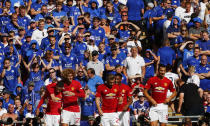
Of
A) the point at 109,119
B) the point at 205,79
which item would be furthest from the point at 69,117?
the point at 205,79

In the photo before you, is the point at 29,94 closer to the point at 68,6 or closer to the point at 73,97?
the point at 73,97

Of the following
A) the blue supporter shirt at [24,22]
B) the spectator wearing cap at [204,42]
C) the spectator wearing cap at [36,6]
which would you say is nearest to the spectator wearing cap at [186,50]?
the spectator wearing cap at [204,42]

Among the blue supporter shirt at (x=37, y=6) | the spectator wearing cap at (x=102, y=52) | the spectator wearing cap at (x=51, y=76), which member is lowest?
the spectator wearing cap at (x=51, y=76)

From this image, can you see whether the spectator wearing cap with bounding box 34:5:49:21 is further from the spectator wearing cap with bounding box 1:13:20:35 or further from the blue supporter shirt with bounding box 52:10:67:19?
the spectator wearing cap with bounding box 1:13:20:35

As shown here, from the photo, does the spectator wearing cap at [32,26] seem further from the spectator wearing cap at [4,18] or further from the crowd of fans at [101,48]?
the spectator wearing cap at [4,18]

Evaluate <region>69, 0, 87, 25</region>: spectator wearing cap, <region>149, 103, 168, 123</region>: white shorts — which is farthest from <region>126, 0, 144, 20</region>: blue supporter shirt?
<region>149, 103, 168, 123</region>: white shorts

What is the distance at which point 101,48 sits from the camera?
21.0 meters

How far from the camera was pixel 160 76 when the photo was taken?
16781 mm

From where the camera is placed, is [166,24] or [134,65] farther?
[166,24]

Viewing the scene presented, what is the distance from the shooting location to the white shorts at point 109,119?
1686cm

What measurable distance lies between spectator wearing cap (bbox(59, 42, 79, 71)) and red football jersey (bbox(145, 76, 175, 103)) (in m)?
4.25

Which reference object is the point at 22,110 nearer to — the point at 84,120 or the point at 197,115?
the point at 84,120

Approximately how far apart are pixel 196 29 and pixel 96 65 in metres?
4.07

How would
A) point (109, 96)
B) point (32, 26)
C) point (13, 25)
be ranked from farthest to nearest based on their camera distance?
point (13, 25) < point (32, 26) < point (109, 96)
